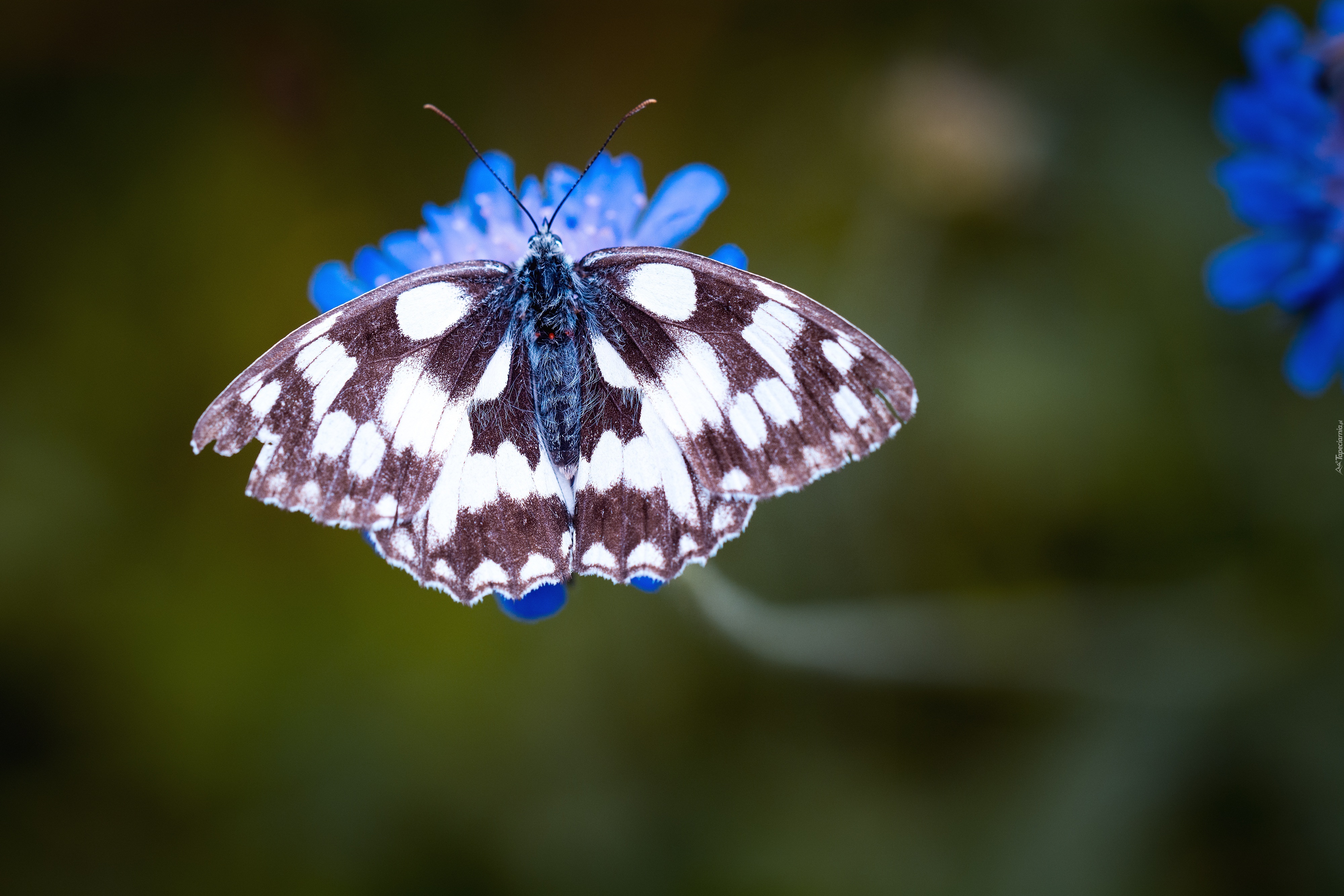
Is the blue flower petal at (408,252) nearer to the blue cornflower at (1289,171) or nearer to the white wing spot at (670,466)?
the white wing spot at (670,466)

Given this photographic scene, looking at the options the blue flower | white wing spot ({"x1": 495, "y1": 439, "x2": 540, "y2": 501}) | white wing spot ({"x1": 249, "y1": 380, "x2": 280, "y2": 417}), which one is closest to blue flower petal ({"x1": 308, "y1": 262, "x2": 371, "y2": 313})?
the blue flower

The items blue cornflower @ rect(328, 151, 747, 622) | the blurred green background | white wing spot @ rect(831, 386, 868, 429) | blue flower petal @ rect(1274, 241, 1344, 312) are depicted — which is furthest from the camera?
the blurred green background

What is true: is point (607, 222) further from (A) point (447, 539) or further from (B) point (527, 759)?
(B) point (527, 759)

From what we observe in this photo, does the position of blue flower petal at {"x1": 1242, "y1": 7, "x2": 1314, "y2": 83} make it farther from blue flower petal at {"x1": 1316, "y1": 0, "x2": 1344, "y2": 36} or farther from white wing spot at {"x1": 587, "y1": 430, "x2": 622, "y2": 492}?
white wing spot at {"x1": 587, "y1": 430, "x2": 622, "y2": 492}

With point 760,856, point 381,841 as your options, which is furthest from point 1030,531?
point 381,841

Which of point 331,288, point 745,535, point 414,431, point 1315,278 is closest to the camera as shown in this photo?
point 414,431

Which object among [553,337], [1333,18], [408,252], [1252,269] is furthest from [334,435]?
[1333,18]

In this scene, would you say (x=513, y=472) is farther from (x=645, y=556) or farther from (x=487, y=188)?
(x=487, y=188)
